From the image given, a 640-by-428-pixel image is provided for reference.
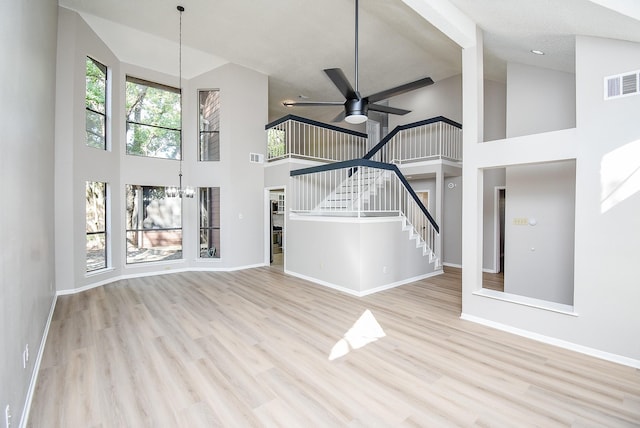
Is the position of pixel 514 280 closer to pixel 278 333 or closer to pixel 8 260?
pixel 278 333

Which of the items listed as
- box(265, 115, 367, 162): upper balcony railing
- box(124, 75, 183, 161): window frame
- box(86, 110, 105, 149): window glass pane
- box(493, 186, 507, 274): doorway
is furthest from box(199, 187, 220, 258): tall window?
box(493, 186, 507, 274): doorway

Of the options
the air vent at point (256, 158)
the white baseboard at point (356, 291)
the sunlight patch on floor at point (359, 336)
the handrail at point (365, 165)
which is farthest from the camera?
the air vent at point (256, 158)

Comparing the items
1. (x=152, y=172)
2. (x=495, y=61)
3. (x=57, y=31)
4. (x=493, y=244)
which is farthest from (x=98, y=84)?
(x=493, y=244)

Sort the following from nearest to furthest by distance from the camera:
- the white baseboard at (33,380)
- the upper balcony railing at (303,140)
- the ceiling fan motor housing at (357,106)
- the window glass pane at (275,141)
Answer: the white baseboard at (33,380) → the ceiling fan motor housing at (357,106) → the upper balcony railing at (303,140) → the window glass pane at (275,141)

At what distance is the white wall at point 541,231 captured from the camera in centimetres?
428

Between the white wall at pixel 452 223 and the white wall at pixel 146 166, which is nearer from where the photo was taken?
the white wall at pixel 146 166

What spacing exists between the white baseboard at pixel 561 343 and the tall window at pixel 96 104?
24.7ft

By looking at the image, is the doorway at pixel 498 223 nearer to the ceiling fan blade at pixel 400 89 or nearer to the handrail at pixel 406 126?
the handrail at pixel 406 126

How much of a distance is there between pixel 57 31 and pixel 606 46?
808 cm

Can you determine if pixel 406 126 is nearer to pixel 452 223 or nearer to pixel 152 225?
pixel 452 223

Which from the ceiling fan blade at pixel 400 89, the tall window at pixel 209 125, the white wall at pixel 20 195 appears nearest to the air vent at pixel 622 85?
the ceiling fan blade at pixel 400 89

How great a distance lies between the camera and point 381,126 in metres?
11.0

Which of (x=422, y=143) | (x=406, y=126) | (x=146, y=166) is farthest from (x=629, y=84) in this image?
(x=146, y=166)

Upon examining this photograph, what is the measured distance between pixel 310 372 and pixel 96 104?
21.9ft
